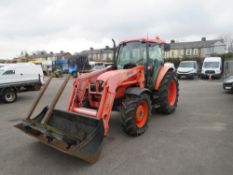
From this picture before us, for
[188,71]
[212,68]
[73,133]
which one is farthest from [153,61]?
[212,68]

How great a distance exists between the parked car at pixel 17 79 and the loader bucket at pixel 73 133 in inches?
232

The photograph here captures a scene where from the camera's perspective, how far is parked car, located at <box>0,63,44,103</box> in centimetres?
877

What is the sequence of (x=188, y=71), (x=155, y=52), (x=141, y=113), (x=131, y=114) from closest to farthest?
(x=131, y=114)
(x=141, y=113)
(x=155, y=52)
(x=188, y=71)

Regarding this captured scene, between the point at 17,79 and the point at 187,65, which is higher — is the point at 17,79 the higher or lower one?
the lower one

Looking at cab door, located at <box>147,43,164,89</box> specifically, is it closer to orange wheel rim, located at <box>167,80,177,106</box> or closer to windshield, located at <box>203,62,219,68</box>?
orange wheel rim, located at <box>167,80,177,106</box>

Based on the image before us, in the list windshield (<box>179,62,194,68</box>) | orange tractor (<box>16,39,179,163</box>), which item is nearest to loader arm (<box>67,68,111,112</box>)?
orange tractor (<box>16,39,179,163</box>)

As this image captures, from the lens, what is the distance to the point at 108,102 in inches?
149

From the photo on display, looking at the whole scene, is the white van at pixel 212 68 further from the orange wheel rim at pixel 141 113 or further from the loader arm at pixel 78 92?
the loader arm at pixel 78 92

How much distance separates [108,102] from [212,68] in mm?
16652

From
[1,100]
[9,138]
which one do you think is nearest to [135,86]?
[9,138]

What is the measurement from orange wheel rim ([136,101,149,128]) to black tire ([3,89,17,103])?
7.21 m

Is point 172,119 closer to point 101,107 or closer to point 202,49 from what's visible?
point 101,107

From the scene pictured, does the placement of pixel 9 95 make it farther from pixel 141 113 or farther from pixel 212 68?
pixel 212 68

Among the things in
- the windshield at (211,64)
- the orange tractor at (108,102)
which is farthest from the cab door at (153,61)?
the windshield at (211,64)
